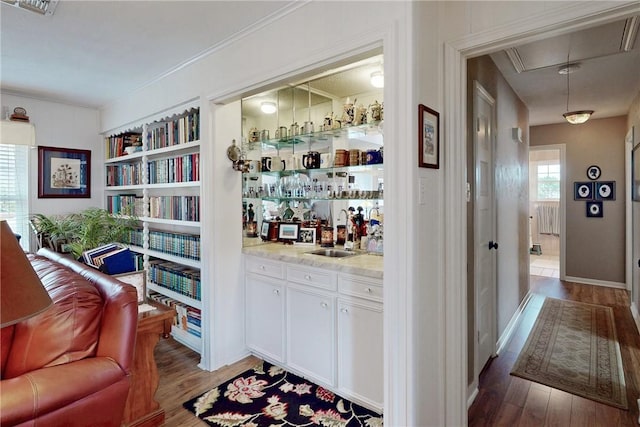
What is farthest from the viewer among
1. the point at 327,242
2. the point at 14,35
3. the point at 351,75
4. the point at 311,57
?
the point at 327,242

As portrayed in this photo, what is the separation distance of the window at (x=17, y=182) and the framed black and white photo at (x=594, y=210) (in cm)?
728

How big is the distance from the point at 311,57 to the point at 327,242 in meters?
1.50

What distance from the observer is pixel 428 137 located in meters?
1.67

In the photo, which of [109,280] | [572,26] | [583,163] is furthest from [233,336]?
[583,163]

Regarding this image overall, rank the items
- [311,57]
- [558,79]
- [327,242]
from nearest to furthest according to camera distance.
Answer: [311,57]
[327,242]
[558,79]

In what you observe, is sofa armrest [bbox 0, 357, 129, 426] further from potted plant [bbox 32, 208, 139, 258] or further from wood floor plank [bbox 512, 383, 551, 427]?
wood floor plank [bbox 512, 383, 551, 427]

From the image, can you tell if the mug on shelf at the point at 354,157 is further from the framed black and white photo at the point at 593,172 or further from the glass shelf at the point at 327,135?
the framed black and white photo at the point at 593,172

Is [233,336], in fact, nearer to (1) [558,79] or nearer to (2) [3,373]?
(2) [3,373]

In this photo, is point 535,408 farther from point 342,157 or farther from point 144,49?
point 144,49

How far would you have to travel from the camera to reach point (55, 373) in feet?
4.14

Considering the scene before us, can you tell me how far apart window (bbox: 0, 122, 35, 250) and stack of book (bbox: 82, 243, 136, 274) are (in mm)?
2440

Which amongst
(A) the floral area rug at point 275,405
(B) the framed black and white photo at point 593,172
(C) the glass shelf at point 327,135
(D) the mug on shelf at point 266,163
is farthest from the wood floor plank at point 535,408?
(B) the framed black and white photo at point 593,172

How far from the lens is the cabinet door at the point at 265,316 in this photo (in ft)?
8.57

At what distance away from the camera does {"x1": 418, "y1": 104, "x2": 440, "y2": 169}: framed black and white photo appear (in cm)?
162
